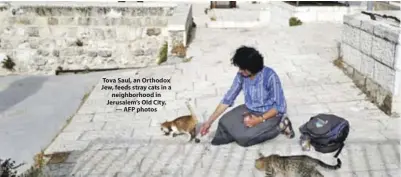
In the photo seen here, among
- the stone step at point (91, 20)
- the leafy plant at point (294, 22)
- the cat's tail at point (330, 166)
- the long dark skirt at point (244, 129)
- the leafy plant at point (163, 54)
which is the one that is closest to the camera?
the cat's tail at point (330, 166)

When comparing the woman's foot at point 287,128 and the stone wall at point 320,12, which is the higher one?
the stone wall at point 320,12

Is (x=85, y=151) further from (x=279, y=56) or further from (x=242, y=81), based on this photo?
(x=279, y=56)

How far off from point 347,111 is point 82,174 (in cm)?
340

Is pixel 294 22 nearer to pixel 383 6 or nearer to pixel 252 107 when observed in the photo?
pixel 383 6

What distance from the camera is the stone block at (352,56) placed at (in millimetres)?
7361

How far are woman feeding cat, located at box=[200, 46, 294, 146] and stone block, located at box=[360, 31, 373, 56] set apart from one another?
214 cm

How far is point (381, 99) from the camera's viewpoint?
646cm

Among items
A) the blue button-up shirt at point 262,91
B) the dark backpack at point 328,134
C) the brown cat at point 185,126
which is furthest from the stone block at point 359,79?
the brown cat at point 185,126

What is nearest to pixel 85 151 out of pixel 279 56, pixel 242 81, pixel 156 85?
pixel 242 81

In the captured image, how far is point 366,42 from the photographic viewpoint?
23.0 ft

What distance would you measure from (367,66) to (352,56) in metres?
A: 0.71

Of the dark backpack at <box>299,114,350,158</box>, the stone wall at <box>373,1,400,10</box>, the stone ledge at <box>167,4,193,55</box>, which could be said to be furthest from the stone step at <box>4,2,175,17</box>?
the dark backpack at <box>299,114,350,158</box>

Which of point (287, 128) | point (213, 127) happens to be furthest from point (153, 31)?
point (287, 128)

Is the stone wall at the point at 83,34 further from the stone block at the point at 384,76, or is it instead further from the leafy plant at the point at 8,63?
the stone block at the point at 384,76
